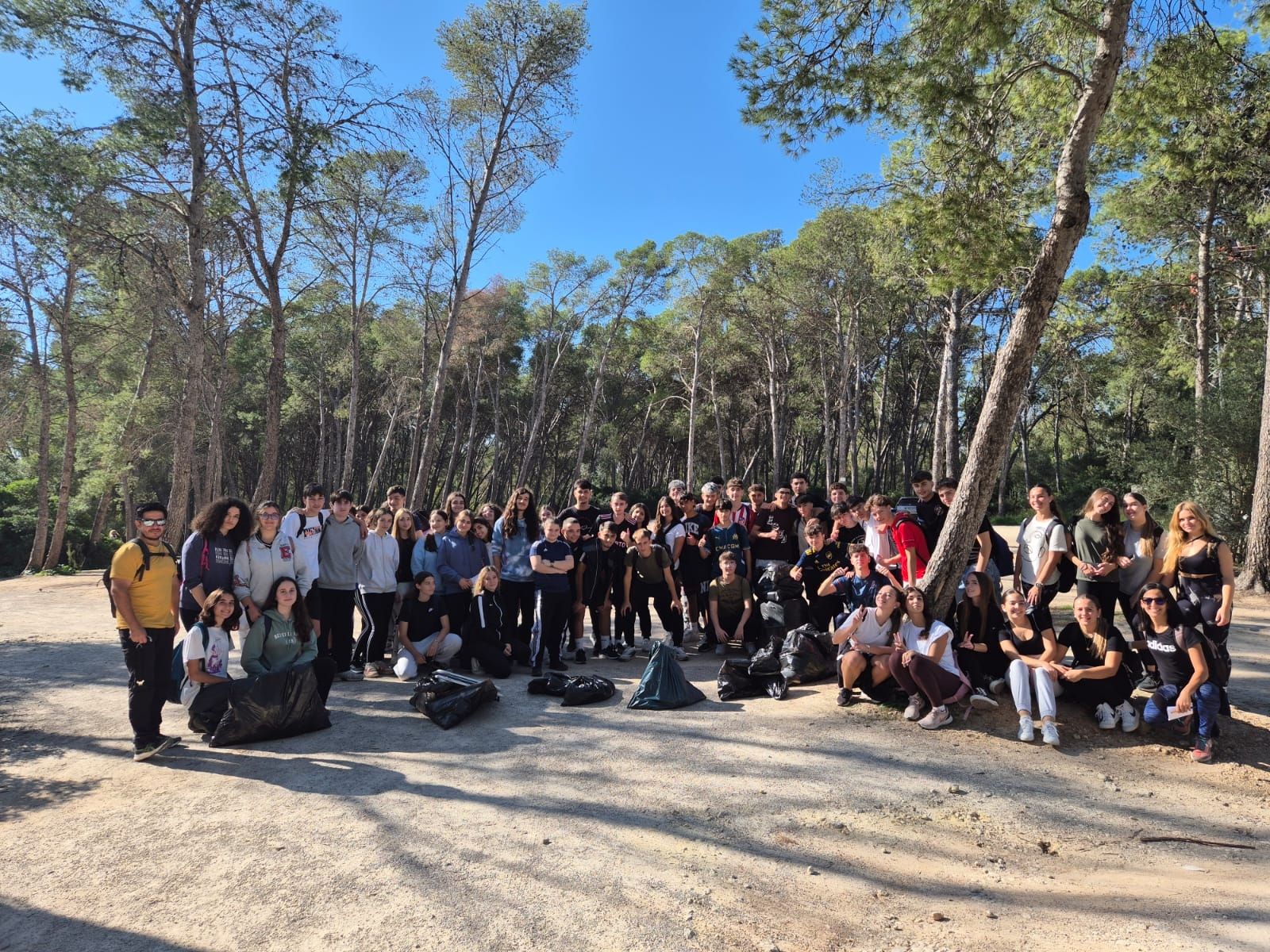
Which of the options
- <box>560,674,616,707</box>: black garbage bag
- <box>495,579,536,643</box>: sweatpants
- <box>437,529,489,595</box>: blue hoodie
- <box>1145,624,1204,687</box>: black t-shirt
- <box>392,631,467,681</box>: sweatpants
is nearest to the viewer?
<box>1145,624,1204,687</box>: black t-shirt

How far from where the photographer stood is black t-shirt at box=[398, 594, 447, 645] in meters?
6.14

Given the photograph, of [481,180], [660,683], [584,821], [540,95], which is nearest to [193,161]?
[481,180]

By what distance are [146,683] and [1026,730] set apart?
18.4ft

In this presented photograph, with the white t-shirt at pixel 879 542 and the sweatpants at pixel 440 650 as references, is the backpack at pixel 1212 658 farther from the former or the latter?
the sweatpants at pixel 440 650

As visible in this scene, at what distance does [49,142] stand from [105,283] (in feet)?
10.2

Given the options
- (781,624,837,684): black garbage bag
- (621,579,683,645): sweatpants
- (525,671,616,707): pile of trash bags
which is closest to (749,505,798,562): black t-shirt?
(621,579,683,645): sweatpants

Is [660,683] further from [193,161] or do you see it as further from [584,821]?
[193,161]

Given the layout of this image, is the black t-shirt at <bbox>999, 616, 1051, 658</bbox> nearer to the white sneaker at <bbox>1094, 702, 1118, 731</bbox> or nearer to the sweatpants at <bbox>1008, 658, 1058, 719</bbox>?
the sweatpants at <bbox>1008, 658, 1058, 719</bbox>

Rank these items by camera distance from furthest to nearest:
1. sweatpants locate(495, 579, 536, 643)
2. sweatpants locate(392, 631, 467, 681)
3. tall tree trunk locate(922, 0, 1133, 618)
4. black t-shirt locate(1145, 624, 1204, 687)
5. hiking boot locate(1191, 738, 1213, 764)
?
sweatpants locate(495, 579, 536, 643), sweatpants locate(392, 631, 467, 681), tall tree trunk locate(922, 0, 1133, 618), black t-shirt locate(1145, 624, 1204, 687), hiking boot locate(1191, 738, 1213, 764)

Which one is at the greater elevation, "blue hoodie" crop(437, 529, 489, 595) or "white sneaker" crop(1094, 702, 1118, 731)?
"blue hoodie" crop(437, 529, 489, 595)

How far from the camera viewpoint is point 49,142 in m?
7.81

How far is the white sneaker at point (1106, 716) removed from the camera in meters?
4.44

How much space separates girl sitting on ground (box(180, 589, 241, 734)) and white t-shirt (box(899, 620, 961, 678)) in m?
4.70

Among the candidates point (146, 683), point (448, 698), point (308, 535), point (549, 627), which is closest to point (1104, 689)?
point (549, 627)
